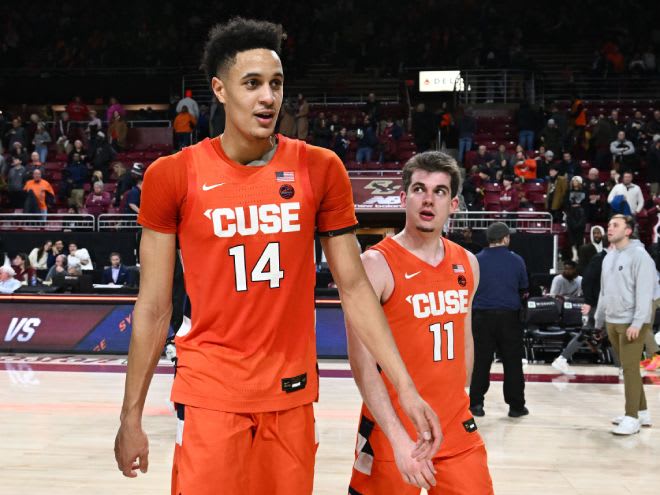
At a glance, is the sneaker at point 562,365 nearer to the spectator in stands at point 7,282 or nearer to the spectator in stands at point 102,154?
the spectator in stands at point 7,282

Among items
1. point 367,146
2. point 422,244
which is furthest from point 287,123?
point 422,244

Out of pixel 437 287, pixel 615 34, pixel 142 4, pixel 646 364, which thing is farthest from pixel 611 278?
pixel 142 4

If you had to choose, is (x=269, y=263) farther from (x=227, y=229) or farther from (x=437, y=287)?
(x=437, y=287)

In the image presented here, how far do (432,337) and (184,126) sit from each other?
19734 mm

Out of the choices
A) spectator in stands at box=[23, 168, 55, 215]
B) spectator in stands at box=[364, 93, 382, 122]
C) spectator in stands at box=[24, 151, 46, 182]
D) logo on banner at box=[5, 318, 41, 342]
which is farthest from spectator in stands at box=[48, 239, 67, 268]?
spectator in stands at box=[364, 93, 382, 122]

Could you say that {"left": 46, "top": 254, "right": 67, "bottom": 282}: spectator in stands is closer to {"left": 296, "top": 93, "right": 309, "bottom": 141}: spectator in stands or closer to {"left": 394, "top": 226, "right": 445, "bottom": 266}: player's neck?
{"left": 296, "top": 93, "right": 309, "bottom": 141}: spectator in stands

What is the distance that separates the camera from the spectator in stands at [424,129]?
76.1ft

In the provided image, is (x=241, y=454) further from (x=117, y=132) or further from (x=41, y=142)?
(x=117, y=132)

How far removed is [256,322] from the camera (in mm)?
2979

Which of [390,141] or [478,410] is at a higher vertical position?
[390,141]

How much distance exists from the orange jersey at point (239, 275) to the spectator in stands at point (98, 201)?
17.4m

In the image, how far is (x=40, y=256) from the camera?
17.8 meters

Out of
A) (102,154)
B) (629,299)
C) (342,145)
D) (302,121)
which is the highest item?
(302,121)

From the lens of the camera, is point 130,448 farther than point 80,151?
No
